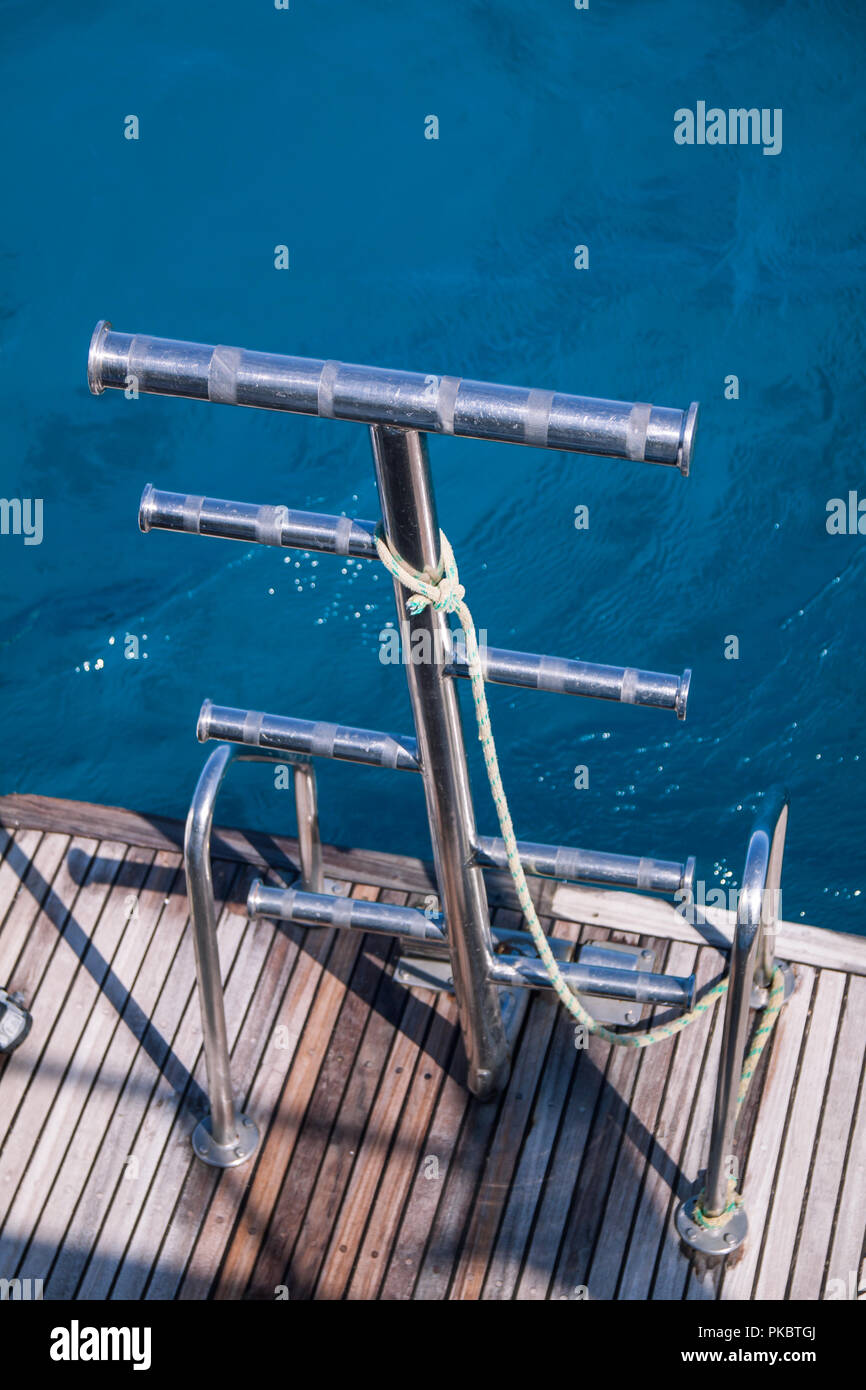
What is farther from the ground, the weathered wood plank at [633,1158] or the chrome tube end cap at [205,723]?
the chrome tube end cap at [205,723]

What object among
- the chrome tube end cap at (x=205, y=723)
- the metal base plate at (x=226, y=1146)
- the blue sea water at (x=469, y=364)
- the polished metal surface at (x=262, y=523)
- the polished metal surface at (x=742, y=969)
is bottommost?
the metal base plate at (x=226, y=1146)

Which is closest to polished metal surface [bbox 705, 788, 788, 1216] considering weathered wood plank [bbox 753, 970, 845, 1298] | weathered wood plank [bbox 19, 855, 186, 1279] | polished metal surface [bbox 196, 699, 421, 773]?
weathered wood plank [bbox 753, 970, 845, 1298]

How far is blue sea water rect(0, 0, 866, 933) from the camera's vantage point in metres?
5.77

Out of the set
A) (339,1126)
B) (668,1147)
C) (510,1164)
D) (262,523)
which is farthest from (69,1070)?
(262,523)

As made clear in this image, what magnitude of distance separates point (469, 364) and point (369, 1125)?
400cm

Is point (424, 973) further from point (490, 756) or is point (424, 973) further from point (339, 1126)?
point (490, 756)

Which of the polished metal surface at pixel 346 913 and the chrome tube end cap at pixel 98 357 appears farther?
the polished metal surface at pixel 346 913

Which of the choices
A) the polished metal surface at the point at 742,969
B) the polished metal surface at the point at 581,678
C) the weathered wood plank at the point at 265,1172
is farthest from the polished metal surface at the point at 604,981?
the polished metal surface at the point at 581,678

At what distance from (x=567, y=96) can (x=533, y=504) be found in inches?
92.1

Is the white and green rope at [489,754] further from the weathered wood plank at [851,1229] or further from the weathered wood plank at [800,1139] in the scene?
the weathered wood plank at [851,1229]

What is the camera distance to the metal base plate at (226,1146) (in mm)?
3451

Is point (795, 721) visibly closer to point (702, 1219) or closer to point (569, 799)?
point (569, 799)

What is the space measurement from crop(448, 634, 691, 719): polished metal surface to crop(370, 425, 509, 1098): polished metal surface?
0.28 ft
